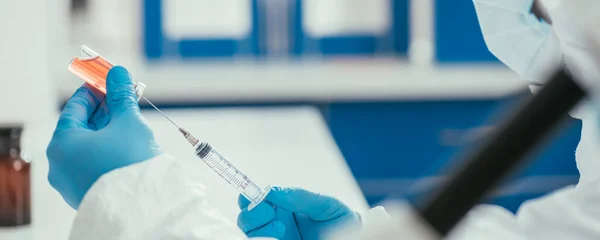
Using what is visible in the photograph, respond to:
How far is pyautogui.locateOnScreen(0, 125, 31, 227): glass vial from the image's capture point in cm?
103

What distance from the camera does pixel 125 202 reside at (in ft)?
2.17

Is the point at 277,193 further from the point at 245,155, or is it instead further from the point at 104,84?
the point at 245,155

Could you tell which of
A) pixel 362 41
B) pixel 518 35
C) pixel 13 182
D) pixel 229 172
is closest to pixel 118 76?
pixel 229 172

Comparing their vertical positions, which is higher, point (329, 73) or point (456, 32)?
point (456, 32)

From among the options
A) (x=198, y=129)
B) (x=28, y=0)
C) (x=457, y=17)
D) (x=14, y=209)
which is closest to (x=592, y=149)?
(x=14, y=209)

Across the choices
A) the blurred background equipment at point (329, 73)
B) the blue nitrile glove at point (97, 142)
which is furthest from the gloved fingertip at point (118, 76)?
the blurred background equipment at point (329, 73)

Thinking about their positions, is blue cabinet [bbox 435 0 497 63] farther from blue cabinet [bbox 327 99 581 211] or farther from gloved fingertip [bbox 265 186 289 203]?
gloved fingertip [bbox 265 186 289 203]

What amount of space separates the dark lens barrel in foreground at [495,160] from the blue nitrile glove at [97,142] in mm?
425

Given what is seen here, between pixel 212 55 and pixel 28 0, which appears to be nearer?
pixel 28 0

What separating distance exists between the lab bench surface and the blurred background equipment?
0.03 meters

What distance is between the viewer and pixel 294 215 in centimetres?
92

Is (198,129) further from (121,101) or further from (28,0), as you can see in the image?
(121,101)

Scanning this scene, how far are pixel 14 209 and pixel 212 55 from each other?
6.64ft

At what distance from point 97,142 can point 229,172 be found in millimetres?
244
